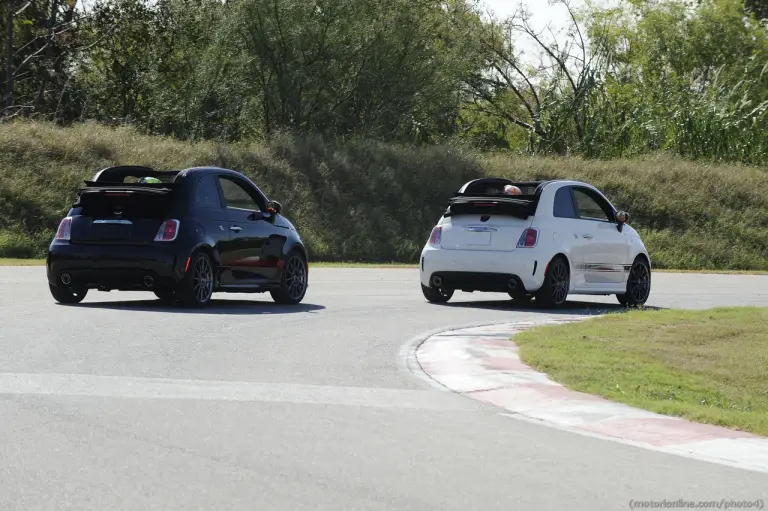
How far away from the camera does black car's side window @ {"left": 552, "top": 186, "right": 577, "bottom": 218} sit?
744 inches

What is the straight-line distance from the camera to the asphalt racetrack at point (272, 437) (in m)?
6.46

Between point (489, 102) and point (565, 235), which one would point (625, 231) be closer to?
point (565, 235)

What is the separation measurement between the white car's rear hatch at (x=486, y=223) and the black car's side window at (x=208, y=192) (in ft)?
11.0

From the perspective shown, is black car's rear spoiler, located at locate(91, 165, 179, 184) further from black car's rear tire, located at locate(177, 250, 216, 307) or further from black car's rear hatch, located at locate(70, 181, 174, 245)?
black car's rear tire, located at locate(177, 250, 216, 307)

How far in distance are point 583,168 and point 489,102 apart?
24.7 meters

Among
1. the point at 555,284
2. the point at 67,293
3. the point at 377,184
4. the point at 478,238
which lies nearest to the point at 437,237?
the point at 478,238

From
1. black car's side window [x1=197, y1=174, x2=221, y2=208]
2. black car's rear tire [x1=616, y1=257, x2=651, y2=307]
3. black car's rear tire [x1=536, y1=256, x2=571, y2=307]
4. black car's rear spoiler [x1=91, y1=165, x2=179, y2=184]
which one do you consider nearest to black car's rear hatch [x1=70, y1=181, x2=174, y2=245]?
black car's side window [x1=197, y1=174, x2=221, y2=208]

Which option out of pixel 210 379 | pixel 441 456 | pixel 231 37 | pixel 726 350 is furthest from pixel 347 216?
pixel 441 456

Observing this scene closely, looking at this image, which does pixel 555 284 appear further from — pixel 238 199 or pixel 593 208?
pixel 238 199

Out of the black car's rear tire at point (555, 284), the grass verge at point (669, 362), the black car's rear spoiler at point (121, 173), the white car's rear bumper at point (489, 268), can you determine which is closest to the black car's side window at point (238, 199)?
the black car's rear spoiler at point (121, 173)

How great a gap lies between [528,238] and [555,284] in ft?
2.61

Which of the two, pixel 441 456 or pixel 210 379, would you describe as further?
pixel 210 379

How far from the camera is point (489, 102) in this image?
70312mm

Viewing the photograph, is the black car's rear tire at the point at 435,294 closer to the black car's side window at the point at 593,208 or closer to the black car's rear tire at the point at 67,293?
the black car's side window at the point at 593,208
